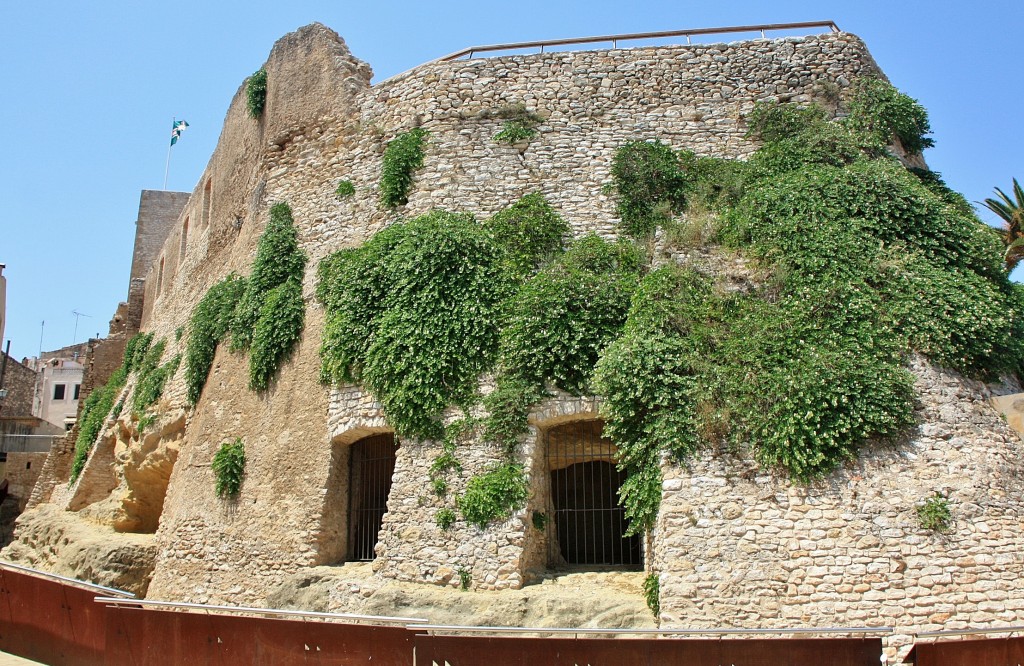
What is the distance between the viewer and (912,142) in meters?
13.6

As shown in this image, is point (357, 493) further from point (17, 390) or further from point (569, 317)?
point (17, 390)

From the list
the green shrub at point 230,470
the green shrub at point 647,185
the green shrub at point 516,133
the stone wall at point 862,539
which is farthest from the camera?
the green shrub at point 516,133

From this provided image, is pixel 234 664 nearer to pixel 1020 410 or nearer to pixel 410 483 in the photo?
pixel 410 483

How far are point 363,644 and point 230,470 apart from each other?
7.36m

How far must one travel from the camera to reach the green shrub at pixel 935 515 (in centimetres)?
895

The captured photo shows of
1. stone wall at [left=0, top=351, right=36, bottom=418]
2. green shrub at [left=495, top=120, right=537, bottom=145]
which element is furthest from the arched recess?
stone wall at [left=0, top=351, right=36, bottom=418]

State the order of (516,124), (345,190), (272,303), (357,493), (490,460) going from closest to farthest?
(490,460) < (357,493) < (516,124) < (272,303) < (345,190)

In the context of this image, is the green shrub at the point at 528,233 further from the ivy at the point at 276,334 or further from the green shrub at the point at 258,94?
the green shrub at the point at 258,94

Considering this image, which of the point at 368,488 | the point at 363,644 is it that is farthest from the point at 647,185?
the point at 363,644

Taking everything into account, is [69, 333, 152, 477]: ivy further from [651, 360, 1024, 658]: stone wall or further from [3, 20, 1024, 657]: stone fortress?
[651, 360, 1024, 658]: stone wall

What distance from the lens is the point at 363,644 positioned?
22.8 feet

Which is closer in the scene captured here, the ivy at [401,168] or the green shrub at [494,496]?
the green shrub at [494,496]

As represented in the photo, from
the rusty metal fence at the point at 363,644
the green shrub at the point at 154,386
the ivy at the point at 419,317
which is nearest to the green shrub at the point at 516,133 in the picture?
the ivy at the point at 419,317

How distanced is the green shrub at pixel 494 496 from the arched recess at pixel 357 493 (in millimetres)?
1927
